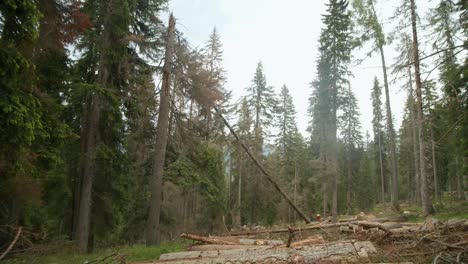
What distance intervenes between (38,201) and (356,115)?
40052 millimetres

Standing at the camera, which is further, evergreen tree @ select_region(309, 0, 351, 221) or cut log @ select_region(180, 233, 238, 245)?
evergreen tree @ select_region(309, 0, 351, 221)

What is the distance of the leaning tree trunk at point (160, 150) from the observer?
454 inches

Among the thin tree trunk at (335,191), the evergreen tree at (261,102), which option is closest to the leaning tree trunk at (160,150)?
the thin tree trunk at (335,191)

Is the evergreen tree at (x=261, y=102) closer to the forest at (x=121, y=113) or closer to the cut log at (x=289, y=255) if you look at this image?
the forest at (x=121, y=113)

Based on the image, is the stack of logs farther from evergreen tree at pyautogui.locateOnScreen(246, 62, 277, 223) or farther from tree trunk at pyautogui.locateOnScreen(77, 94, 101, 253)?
evergreen tree at pyautogui.locateOnScreen(246, 62, 277, 223)

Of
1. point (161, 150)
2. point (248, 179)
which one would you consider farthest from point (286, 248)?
point (248, 179)

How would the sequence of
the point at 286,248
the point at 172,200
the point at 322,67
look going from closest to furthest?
the point at 286,248 < the point at 172,200 < the point at 322,67

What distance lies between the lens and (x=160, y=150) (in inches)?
475

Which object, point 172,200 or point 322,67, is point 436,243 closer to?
point 172,200

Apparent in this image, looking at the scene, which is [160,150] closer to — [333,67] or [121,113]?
[121,113]

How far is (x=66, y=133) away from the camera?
28.2 ft

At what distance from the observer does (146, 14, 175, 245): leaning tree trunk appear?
11531mm

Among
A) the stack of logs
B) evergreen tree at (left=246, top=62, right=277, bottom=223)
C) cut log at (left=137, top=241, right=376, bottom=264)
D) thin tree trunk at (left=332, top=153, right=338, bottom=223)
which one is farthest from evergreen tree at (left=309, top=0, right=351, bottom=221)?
cut log at (left=137, top=241, right=376, bottom=264)

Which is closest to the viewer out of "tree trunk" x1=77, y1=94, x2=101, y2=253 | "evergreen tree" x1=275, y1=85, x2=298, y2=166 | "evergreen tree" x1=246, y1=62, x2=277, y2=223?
"tree trunk" x1=77, y1=94, x2=101, y2=253
